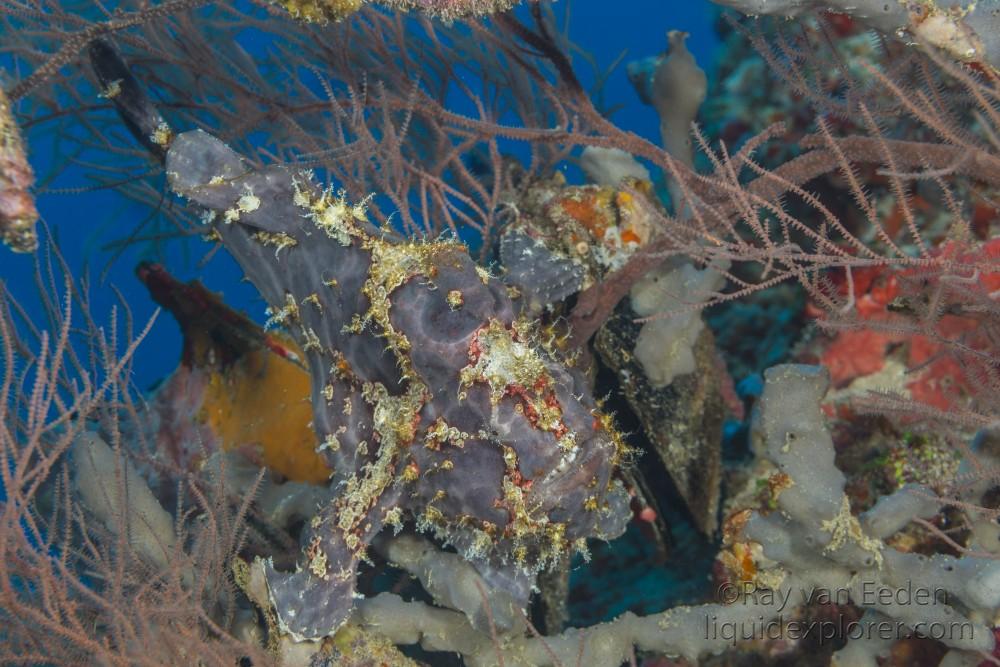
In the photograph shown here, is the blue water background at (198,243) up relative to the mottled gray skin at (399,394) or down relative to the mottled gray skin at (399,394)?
up

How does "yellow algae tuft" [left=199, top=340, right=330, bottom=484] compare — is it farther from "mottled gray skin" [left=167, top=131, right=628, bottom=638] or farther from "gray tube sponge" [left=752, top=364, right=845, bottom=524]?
"gray tube sponge" [left=752, top=364, right=845, bottom=524]

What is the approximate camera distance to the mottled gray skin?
9.60ft

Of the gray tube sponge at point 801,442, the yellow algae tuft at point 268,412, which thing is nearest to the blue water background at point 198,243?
the yellow algae tuft at point 268,412

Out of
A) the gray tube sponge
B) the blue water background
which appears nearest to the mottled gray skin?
the gray tube sponge

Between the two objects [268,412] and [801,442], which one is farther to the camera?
[268,412]

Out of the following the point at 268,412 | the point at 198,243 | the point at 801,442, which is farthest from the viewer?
the point at 198,243

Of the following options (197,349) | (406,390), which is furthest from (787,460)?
(197,349)

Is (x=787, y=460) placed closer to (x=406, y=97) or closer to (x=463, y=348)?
(x=463, y=348)

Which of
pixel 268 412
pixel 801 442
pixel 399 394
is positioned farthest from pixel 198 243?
pixel 801 442

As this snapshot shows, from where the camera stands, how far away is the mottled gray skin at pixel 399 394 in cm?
293

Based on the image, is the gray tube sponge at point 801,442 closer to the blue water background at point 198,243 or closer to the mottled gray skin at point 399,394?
the mottled gray skin at point 399,394

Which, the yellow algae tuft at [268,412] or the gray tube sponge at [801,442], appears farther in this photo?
the yellow algae tuft at [268,412]

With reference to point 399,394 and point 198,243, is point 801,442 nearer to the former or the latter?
point 399,394

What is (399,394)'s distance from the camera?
10.8ft
